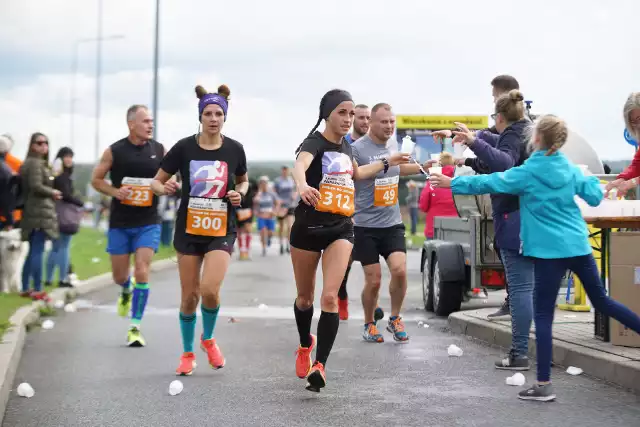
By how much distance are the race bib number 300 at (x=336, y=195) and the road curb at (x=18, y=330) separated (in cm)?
180

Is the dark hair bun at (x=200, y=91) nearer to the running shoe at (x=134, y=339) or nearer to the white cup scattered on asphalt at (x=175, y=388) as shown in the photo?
the white cup scattered on asphalt at (x=175, y=388)

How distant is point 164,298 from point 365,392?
8708mm

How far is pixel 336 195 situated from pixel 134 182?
10.6 feet

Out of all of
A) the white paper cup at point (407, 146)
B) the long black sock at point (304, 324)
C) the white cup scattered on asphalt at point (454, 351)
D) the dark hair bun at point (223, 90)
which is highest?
the dark hair bun at point (223, 90)

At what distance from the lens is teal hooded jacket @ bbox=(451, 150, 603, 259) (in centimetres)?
712

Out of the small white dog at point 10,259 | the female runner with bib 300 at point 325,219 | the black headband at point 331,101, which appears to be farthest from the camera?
the small white dog at point 10,259

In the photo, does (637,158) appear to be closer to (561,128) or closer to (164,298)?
(561,128)

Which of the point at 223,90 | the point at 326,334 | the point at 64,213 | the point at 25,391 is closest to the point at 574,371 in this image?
the point at 326,334

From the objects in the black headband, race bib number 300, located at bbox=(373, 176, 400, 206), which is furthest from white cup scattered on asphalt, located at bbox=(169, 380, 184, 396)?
race bib number 300, located at bbox=(373, 176, 400, 206)

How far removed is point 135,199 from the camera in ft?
34.6

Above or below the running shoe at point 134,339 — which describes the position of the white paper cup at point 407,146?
above

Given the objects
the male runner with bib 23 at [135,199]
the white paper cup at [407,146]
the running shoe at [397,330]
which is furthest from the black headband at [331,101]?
the running shoe at [397,330]

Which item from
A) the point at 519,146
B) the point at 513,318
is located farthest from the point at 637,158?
the point at 513,318

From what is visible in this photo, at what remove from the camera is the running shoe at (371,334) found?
10.6 metres
